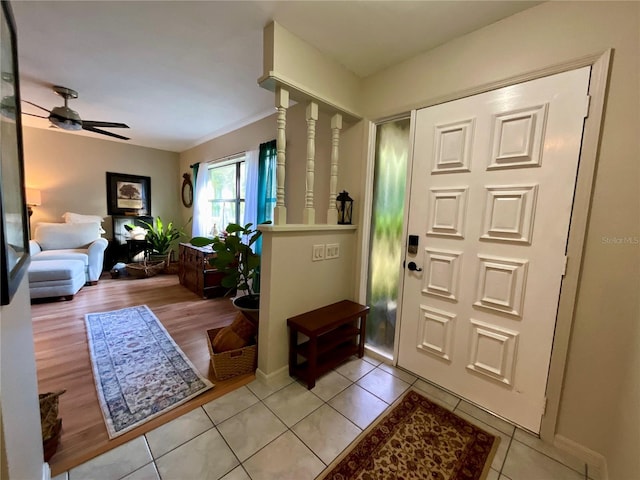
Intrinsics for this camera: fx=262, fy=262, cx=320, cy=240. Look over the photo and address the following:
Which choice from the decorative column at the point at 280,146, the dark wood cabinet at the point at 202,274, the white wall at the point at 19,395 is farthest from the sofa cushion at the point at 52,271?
the decorative column at the point at 280,146

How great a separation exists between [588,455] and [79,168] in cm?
671

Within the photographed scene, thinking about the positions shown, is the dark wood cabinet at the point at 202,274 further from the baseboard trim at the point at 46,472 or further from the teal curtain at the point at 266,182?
the baseboard trim at the point at 46,472

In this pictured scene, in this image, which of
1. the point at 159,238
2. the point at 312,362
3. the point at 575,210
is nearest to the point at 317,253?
the point at 312,362

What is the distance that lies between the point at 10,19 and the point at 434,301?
2371 millimetres

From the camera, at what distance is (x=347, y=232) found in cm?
223

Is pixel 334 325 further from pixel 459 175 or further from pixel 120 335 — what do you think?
pixel 120 335

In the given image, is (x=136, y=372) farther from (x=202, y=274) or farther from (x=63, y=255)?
(x=63, y=255)

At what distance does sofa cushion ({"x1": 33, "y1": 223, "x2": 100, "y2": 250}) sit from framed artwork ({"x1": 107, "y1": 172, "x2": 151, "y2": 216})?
87cm

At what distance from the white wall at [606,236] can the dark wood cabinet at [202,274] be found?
3335 millimetres

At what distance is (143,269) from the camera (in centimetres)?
434

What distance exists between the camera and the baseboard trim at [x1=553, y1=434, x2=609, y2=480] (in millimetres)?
1280

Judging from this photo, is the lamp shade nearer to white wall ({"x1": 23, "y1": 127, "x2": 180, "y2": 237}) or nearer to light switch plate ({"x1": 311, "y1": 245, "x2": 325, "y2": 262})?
white wall ({"x1": 23, "y1": 127, "x2": 180, "y2": 237})

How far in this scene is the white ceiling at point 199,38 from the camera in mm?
1509

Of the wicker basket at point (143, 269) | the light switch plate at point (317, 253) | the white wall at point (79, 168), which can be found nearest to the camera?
the light switch plate at point (317, 253)
